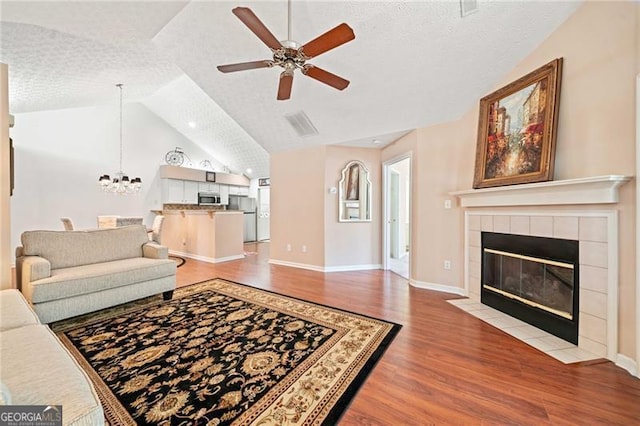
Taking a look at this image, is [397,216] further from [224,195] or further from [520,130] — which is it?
[224,195]

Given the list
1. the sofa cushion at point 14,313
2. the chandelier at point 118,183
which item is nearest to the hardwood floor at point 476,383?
the sofa cushion at point 14,313

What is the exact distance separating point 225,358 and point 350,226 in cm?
335

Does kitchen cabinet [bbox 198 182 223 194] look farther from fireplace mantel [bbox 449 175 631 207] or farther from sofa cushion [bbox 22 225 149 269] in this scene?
fireplace mantel [bbox 449 175 631 207]

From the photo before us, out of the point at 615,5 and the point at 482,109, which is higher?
the point at 615,5

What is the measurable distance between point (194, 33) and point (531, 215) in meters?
4.23

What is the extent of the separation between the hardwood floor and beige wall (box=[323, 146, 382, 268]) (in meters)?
2.06

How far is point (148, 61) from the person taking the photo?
396 cm

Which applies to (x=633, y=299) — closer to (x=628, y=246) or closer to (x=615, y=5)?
(x=628, y=246)

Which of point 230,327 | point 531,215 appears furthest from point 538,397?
point 230,327

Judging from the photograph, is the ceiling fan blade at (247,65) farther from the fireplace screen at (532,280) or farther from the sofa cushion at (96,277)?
the fireplace screen at (532,280)

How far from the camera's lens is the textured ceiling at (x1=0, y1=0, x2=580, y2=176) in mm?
2465

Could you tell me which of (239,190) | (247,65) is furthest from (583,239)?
(239,190)

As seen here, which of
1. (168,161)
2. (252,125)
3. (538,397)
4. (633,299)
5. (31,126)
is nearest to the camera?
(538,397)

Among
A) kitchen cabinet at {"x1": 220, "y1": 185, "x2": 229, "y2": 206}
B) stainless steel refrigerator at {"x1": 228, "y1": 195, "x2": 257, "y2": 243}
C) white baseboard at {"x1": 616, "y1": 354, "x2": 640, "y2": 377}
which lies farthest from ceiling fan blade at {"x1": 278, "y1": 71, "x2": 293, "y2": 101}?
stainless steel refrigerator at {"x1": 228, "y1": 195, "x2": 257, "y2": 243}
